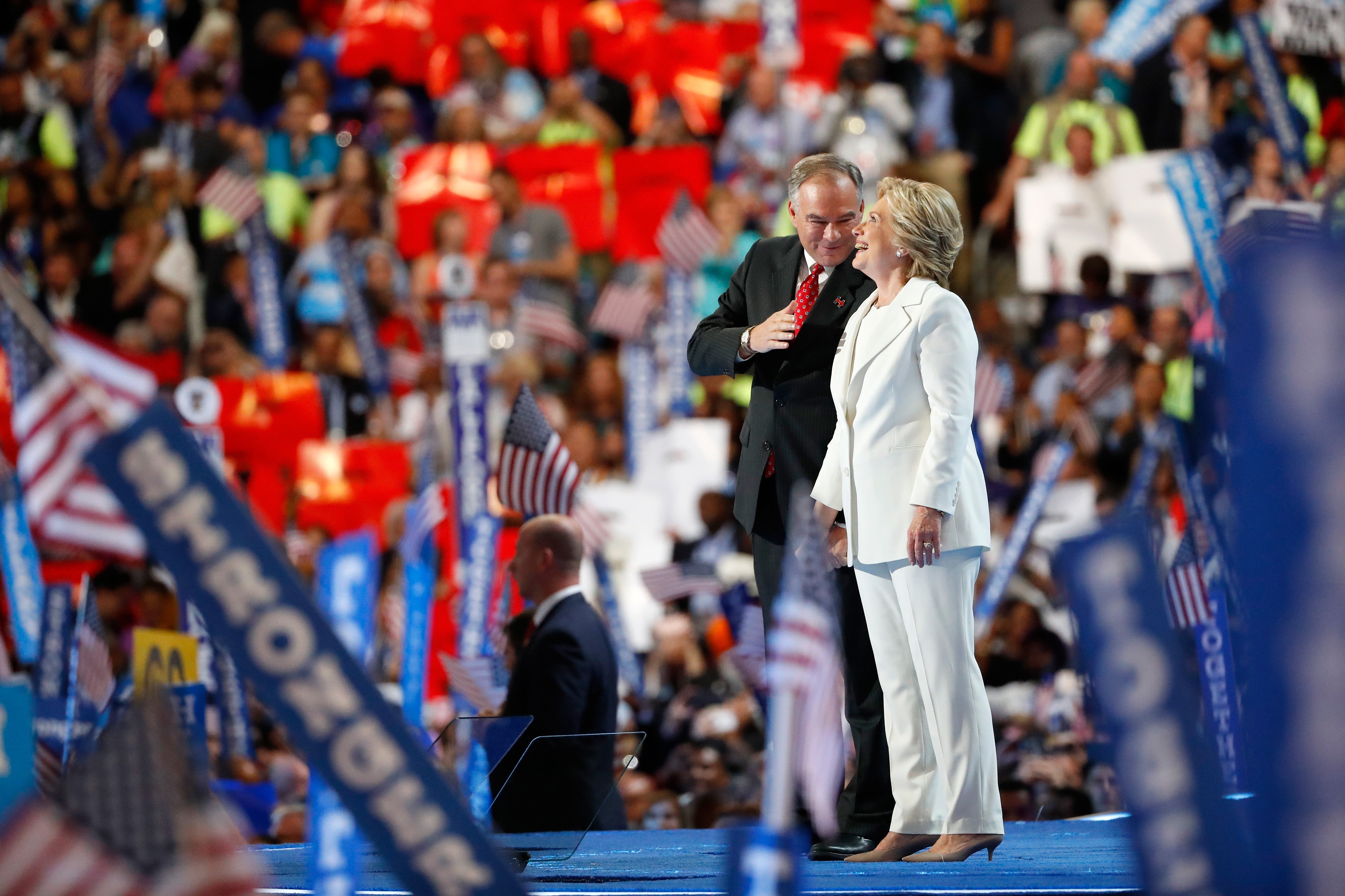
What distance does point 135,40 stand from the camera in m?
14.6

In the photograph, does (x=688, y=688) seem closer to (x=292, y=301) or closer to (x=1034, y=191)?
(x=1034, y=191)

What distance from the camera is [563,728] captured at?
17.4 ft

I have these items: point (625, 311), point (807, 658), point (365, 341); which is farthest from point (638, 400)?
point (807, 658)

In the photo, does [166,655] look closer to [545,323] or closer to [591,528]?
[591,528]

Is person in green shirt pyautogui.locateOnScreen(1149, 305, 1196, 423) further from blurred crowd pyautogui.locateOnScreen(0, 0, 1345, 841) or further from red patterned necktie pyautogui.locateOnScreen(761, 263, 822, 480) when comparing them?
red patterned necktie pyautogui.locateOnScreen(761, 263, 822, 480)

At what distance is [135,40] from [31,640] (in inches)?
312

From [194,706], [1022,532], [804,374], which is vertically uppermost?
[804,374]

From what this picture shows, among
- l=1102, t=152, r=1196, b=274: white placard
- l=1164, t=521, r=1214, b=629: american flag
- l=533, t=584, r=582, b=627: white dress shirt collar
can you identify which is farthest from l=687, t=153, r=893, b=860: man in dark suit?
l=1102, t=152, r=1196, b=274: white placard

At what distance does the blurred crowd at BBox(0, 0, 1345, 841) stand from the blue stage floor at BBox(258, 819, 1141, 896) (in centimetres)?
215

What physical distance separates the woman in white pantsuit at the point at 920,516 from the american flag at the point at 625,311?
22.4 ft

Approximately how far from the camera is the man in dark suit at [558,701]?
179 inches

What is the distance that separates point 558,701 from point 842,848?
49.3 inches

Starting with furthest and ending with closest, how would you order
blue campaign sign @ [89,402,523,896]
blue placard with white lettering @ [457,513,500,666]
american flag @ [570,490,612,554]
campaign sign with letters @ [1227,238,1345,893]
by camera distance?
1. american flag @ [570,490,612,554]
2. blue placard with white lettering @ [457,513,500,666]
3. blue campaign sign @ [89,402,523,896]
4. campaign sign with letters @ [1227,238,1345,893]

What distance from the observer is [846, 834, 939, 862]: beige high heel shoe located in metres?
4.16
